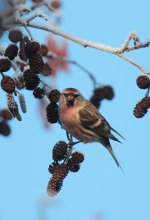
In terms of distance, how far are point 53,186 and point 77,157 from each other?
0.39 ft

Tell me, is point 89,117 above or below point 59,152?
above

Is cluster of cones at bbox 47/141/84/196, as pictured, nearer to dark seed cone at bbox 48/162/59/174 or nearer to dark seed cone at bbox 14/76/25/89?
dark seed cone at bbox 48/162/59/174

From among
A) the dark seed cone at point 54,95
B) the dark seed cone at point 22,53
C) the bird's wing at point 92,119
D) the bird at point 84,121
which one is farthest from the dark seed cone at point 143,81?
the bird's wing at point 92,119

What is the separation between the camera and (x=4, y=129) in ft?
7.41

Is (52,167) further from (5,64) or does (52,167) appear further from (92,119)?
(92,119)

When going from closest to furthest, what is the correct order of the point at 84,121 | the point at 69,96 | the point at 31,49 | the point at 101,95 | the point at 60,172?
the point at 60,172 < the point at 31,49 < the point at 101,95 < the point at 69,96 < the point at 84,121

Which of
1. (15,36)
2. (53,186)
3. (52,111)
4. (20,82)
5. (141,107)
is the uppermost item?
(15,36)

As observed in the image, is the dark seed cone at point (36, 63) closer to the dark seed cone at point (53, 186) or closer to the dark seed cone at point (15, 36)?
the dark seed cone at point (15, 36)

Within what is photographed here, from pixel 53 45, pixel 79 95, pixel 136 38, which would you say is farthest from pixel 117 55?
pixel 53 45

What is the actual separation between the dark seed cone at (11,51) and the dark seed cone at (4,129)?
0.39 metres

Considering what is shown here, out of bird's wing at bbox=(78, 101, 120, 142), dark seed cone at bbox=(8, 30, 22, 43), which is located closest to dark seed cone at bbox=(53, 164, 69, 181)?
dark seed cone at bbox=(8, 30, 22, 43)

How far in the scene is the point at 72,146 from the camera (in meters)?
1.93

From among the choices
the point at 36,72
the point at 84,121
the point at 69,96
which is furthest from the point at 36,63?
the point at 84,121

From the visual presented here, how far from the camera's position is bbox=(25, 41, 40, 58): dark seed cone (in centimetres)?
192
